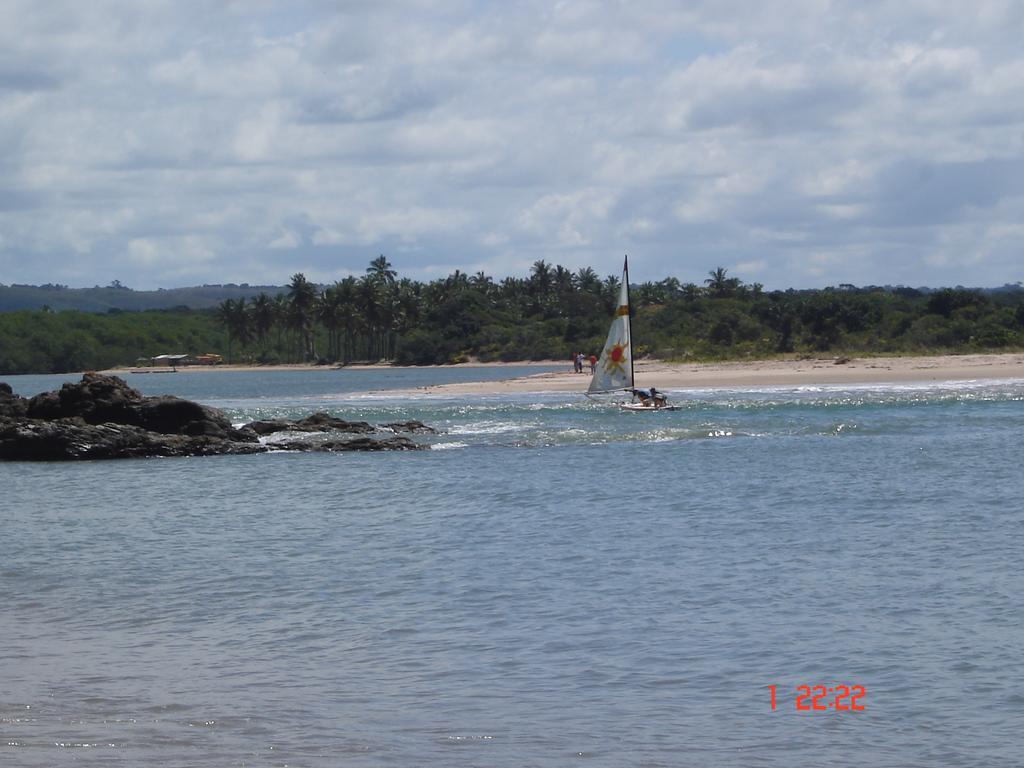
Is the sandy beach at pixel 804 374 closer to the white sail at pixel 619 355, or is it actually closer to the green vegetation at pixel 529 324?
the green vegetation at pixel 529 324

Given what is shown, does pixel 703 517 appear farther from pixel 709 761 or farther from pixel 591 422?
pixel 591 422

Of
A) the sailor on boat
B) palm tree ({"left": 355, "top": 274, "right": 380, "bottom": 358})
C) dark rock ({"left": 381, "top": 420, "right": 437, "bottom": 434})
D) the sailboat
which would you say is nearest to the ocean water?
dark rock ({"left": 381, "top": 420, "right": 437, "bottom": 434})

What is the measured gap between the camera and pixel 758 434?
41406 millimetres

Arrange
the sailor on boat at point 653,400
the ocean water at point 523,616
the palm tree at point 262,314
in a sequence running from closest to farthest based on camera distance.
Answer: the ocean water at point 523,616 → the sailor on boat at point 653,400 → the palm tree at point 262,314

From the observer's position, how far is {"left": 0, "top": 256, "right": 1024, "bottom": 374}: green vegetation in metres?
91.8

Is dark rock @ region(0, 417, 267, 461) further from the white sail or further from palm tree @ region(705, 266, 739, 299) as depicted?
palm tree @ region(705, 266, 739, 299)

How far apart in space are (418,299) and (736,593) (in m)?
149

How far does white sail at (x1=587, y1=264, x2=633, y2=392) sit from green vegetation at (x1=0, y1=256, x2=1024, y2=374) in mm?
33836

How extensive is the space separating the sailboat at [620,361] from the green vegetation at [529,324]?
3376cm

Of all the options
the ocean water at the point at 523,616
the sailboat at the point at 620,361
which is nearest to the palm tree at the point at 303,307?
the sailboat at the point at 620,361

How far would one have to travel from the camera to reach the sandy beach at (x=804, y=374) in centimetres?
6725

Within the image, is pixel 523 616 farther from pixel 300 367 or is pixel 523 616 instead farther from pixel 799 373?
pixel 300 367

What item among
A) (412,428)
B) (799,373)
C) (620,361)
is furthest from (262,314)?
(412,428)

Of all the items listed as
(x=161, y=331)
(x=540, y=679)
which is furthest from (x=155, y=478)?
(x=161, y=331)
